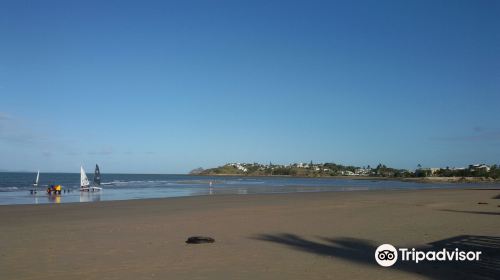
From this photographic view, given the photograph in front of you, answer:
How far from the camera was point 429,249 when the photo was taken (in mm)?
10258

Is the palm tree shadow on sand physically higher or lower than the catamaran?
lower

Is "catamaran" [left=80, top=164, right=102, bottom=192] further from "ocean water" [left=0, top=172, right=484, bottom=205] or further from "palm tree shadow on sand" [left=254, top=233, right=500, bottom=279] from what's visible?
"palm tree shadow on sand" [left=254, top=233, right=500, bottom=279]

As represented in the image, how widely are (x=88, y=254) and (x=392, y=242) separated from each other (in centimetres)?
708

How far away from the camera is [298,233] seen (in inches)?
544

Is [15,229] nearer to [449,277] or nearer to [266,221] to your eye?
[266,221]

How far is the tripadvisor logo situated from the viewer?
355 inches

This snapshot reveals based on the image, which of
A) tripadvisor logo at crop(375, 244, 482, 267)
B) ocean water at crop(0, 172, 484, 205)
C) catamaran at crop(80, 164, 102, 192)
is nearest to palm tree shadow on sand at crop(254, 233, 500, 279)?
tripadvisor logo at crop(375, 244, 482, 267)

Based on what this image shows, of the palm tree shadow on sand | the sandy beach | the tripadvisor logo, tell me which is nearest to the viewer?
the palm tree shadow on sand

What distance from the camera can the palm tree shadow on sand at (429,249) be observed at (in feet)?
26.0

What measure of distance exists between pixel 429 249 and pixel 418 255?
93 centimetres

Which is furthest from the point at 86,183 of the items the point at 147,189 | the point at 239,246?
the point at 239,246

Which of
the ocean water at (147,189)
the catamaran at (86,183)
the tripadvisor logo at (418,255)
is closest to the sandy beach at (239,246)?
the tripadvisor logo at (418,255)

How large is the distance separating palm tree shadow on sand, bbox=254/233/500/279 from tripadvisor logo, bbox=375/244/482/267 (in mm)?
130

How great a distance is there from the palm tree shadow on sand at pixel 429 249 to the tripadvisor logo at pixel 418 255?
0.13 m
